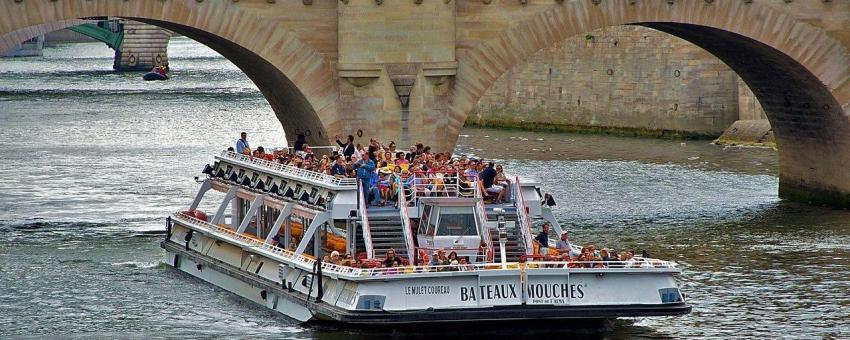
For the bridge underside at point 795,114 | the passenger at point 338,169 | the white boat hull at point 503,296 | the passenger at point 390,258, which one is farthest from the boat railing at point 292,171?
the bridge underside at point 795,114

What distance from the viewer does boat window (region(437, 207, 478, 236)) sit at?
3728 centimetres

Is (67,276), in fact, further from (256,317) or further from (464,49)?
(464,49)

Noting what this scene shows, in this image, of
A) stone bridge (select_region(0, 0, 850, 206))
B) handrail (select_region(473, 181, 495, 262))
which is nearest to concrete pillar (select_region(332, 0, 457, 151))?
stone bridge (select_region(0, 0, 850, 206))

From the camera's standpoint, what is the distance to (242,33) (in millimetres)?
47469

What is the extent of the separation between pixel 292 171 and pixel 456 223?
495cm

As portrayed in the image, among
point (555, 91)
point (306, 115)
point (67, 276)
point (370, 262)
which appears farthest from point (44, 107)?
point (370, 262)

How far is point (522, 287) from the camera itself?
35.1 metres

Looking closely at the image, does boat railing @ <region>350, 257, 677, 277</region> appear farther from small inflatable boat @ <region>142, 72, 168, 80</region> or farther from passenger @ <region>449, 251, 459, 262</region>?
small inflatable boat @ <region>142, 72, 168, 80</region>

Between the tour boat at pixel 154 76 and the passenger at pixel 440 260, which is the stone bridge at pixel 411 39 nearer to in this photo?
the passenger at pixel 440 260

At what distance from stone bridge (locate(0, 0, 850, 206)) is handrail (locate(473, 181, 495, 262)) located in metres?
11.3

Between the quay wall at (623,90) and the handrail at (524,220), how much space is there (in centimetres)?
3755

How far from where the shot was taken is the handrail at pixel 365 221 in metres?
36.9

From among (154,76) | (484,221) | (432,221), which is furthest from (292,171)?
(154,76)

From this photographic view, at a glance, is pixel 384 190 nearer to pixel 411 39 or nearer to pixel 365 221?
pixel 365 221
